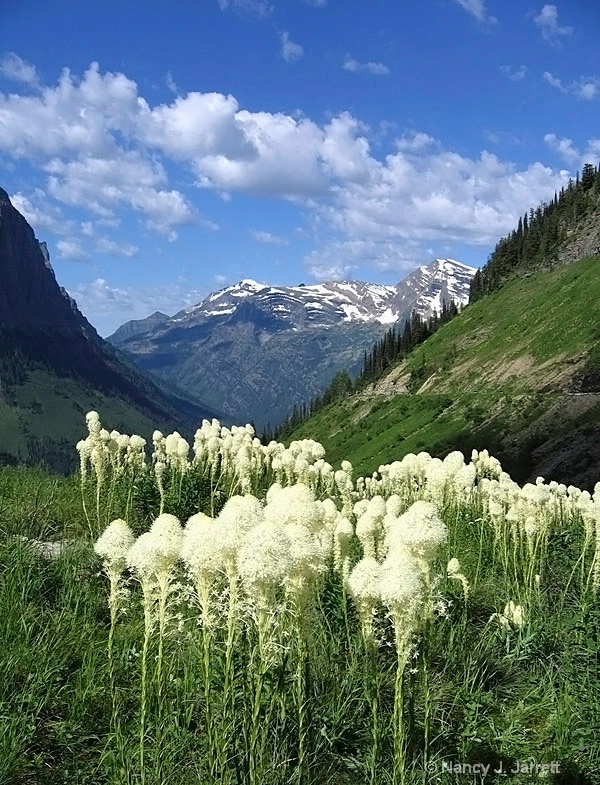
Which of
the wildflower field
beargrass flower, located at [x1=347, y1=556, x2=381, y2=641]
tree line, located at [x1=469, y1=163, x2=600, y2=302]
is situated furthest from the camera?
tree line, located at [x1=469, y1=163, x2=600, y2=302]

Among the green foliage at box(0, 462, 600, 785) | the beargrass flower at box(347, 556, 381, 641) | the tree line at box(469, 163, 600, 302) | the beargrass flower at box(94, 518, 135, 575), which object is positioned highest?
the tree line at box(469, 163, 600, 302)

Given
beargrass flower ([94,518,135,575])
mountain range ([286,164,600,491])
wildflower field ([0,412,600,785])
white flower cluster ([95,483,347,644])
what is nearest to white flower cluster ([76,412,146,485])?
wildflower field ([0,412,600,785])

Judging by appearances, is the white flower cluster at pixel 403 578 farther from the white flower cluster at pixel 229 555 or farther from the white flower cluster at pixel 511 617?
→ the white flower cluster at pixel 511 617

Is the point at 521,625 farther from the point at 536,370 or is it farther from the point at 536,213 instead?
the point at 536,213

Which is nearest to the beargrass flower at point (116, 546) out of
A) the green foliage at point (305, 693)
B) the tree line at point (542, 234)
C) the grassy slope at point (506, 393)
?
the green foliage at point (305, 693)

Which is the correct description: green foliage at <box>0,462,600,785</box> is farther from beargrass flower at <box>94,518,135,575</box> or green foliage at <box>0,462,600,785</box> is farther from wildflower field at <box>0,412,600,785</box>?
beargrass flower at <box>94,518,135,575</box>

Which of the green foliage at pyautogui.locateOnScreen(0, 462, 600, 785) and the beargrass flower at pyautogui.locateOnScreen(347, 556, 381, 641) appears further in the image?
the green foliage at pyautogui.locateOnScreen(0, 462, 600, 785)

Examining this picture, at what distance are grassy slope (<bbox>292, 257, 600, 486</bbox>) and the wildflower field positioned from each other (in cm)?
4738

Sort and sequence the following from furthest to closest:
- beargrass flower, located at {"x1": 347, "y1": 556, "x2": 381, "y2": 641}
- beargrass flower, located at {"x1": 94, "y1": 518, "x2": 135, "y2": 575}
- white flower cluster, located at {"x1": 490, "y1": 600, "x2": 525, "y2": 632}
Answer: white flower cluster, located at {"x1": 490, "y1": 600, "x2": 525, "y2": 632}, beargrass flower, located at {"x1": 94, "y1": 518, "x2": 135, "y2": 575}, beargrass flower, located at {"x1": 347, "y1": 556, "x2": 381, "y2": 641}

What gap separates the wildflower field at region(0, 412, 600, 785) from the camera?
400cm

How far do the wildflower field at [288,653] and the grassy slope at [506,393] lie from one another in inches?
1865

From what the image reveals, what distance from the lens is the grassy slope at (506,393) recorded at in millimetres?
61750

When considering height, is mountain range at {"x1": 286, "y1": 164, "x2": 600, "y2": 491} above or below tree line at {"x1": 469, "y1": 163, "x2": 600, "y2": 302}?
below

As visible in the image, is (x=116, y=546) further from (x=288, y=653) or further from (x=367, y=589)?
(x=367, y=589)
